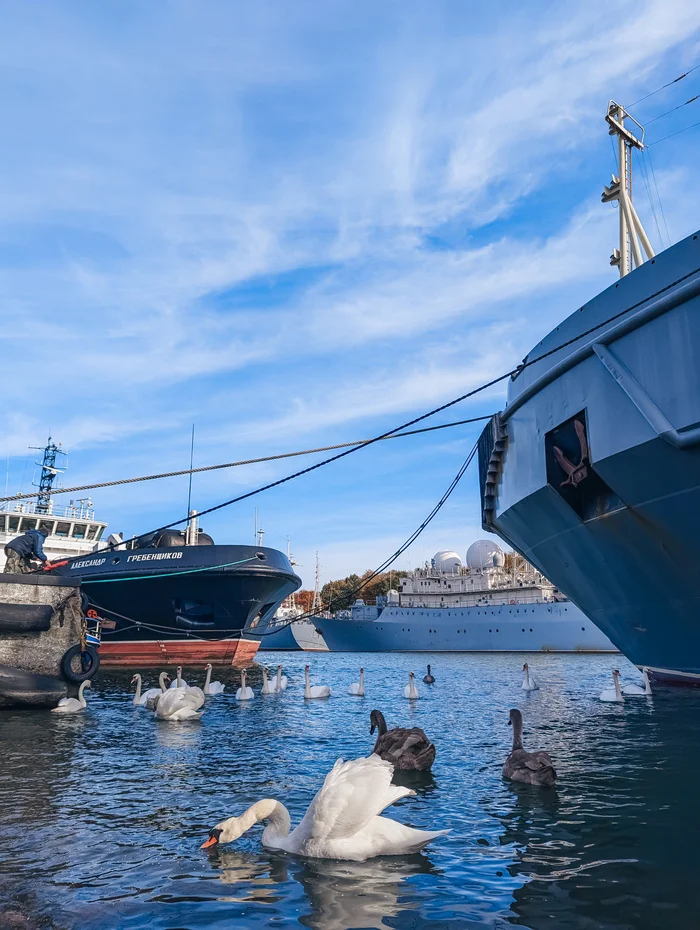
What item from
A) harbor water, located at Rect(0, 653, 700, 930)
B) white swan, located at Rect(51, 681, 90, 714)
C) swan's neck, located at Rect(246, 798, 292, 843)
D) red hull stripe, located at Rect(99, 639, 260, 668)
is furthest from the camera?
red hull stripe, located at Rect(99, 639, 260, 668)

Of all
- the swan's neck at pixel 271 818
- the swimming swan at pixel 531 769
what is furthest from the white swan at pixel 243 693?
the swan's neck at pixel 271 818

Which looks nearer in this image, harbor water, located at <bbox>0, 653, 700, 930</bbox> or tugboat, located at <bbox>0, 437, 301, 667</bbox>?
harbor water, located at <bbox>0, 653, 700, 930</bbox>

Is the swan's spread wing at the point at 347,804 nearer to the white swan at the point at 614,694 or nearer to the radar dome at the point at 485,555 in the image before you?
the white swan at the point at 614,694

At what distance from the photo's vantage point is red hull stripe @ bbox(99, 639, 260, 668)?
95.2 feet

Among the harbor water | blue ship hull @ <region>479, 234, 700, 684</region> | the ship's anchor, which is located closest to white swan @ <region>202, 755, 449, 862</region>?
the harbor water

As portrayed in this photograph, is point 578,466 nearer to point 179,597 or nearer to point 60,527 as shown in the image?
point 179,597

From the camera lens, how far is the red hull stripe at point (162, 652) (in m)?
29.0

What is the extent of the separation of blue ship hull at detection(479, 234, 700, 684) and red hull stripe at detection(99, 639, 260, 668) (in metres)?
17.5

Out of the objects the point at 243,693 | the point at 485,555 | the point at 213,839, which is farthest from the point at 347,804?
the point at 485,555

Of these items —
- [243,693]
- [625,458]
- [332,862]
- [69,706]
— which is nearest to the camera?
[332,862]

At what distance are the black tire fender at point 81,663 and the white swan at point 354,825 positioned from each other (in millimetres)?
11064

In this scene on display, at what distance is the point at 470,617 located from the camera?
55.7 meters

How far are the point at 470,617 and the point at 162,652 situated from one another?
3228 centimetres

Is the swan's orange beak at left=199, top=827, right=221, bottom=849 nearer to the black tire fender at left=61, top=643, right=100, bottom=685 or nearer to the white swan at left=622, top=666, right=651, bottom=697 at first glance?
the black tire fender at left=61, top=643, right=100, bottom=685
